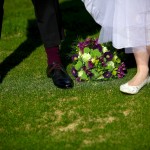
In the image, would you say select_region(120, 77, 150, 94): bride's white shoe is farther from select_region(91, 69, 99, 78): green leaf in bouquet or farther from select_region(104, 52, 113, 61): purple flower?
select_region(104, 52, 113, 61): purple flower

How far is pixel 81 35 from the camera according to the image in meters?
7.45

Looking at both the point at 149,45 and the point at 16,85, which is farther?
the point at 16,85

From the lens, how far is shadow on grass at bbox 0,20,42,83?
6055 millimetres

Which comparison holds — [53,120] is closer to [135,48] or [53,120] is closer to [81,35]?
[135,48]

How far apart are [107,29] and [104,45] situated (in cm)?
54

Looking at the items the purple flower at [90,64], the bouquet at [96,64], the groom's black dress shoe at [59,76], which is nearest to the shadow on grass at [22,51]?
the groom's black dress shoe at [59,76]

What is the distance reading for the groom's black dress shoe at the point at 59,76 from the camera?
508 centimetres

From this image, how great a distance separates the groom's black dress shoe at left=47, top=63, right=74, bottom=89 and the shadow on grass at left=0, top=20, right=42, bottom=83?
646mm

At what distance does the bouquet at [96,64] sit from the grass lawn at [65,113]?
97mm

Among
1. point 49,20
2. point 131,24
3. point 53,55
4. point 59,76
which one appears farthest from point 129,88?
point 49,20

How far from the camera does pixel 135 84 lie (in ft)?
15.7

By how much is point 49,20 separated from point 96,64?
0.71m

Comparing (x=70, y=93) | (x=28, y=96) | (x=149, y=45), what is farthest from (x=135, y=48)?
(x=28, y=96)

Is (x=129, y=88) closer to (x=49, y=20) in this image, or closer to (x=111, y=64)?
(x=111, y=64)
